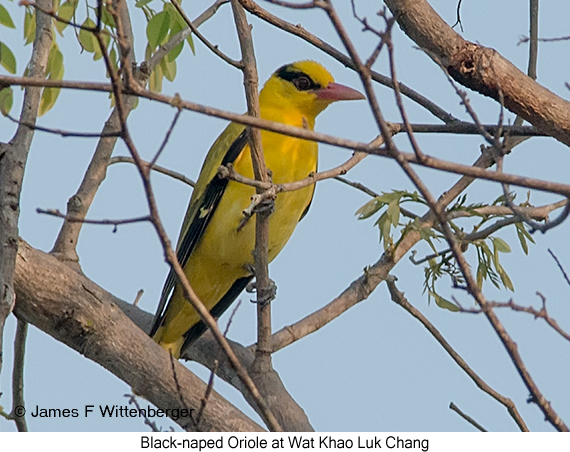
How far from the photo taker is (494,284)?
3.05m

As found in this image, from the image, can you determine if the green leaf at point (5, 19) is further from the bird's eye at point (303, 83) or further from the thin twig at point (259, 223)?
the bird's eye at point (303, 83)

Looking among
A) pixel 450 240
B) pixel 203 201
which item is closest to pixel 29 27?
pixel 203 201

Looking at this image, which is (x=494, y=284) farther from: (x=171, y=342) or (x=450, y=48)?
(x=171, y=342)

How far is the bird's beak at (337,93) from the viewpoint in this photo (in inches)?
171

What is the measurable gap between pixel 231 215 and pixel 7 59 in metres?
1.16

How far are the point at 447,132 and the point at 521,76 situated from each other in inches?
14.2

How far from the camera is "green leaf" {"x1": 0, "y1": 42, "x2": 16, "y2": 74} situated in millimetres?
3508

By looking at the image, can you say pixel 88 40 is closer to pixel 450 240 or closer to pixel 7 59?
pixel 7 59

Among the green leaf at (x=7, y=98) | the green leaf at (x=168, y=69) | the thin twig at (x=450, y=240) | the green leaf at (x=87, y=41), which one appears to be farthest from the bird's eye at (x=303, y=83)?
the thin twig at (x=450, y=240)

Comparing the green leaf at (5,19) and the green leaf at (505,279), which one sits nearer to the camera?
the green leaf at (505,279)

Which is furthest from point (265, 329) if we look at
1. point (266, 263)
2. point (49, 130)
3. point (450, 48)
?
point (49, 130)

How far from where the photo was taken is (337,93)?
4.38 meters
